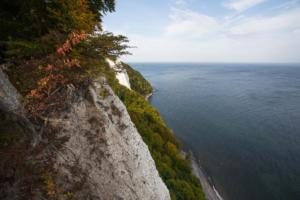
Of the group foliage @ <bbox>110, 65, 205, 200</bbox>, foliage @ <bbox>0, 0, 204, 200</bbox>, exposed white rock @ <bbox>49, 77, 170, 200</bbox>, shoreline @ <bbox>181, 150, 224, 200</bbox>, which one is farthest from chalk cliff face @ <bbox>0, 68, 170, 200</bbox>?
shoreline @ <bbox>181, 150, 224, 200</bbox>

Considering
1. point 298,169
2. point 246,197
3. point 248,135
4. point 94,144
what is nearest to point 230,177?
point 246,197

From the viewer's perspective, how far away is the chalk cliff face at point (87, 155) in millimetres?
4799

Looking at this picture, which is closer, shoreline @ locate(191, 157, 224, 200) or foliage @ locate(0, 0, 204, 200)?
foliage @ locate(0, 0, 204, 200)

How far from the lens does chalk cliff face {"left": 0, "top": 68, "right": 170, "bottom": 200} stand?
4.80 metres

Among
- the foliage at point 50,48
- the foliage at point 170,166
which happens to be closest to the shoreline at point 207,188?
the foliage at point 170,166

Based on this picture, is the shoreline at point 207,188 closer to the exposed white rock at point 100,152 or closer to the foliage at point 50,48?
the exposed white rock at point 100,152

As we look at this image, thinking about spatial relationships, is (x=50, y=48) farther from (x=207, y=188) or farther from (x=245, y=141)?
(x=245, y=141)

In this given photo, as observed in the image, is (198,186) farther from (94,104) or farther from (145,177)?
(94,104)

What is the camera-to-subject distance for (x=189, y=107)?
44656mm

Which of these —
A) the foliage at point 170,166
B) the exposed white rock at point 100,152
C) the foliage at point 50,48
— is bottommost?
the foliage at point 170,166

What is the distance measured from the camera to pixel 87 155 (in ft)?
19.4

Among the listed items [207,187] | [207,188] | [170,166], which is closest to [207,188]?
[207,188]

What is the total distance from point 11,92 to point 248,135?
3384 cm

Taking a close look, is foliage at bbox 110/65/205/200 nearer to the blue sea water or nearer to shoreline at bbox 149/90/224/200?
shoreline at bbox 149/90/224/200
